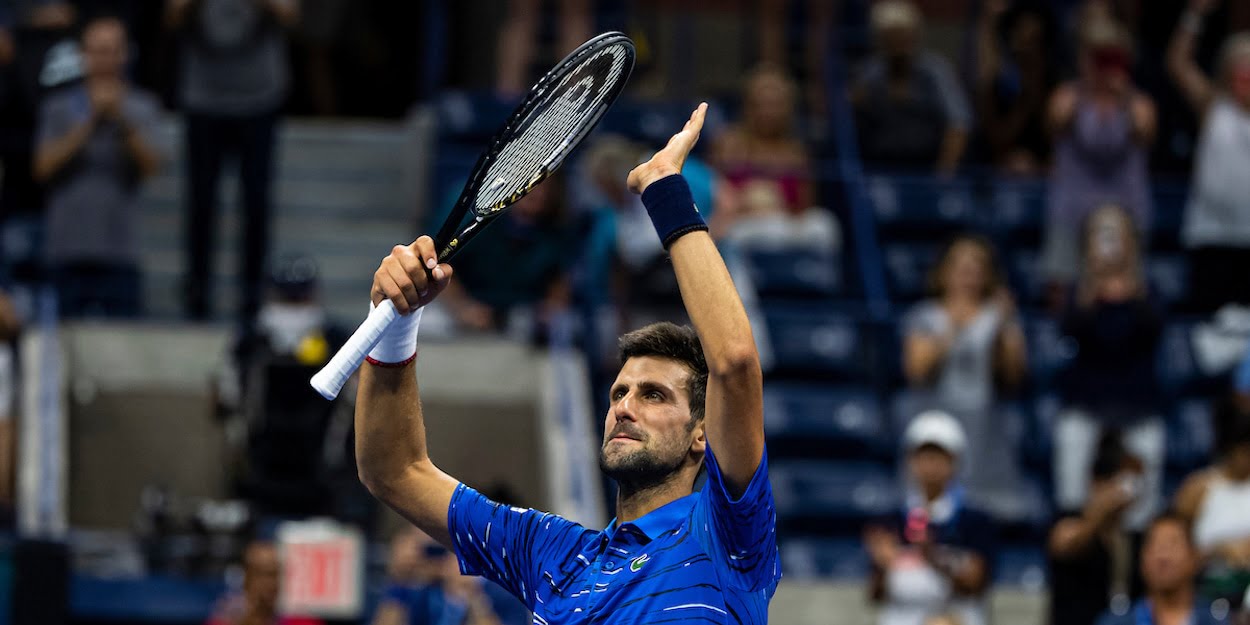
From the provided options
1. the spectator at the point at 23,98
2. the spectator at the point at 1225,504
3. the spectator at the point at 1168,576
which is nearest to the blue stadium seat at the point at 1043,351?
the spectator at the point at 1225,504

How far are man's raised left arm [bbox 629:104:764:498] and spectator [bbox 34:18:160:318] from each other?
7.45m

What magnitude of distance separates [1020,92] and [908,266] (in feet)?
5.51

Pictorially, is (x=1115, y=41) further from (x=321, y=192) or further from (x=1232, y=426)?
(x=321, y=192)

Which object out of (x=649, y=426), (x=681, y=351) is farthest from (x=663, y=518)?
(x=681, y=351)

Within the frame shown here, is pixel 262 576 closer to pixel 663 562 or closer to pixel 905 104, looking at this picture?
pixel 663 562

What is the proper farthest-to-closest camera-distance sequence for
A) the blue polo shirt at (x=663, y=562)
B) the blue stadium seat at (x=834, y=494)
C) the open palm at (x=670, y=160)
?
the blue stadium seat at (x=834, y=494), the open palm at (x=670, y=160), the blue polo shirt at (x=663, y=562)

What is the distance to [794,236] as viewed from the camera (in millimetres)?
12758

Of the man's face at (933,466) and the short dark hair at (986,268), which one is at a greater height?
the short dark hair at (986,268)

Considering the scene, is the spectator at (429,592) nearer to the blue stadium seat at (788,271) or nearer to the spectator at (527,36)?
the blue stadium seat at (788,271)

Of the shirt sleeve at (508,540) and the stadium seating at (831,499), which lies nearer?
the shirt sleeve at (508,540)

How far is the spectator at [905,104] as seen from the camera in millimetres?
12969

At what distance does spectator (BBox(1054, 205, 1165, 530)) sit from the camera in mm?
10734

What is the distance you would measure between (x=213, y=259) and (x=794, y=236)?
354 cm

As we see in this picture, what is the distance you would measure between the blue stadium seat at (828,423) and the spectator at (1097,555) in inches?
A: 94.6
